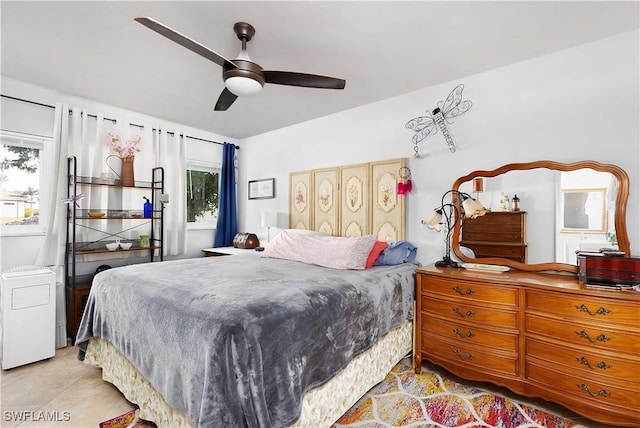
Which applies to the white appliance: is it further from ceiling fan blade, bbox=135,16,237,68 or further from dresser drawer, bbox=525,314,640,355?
dresser drawer, bbox=525,314,640,355

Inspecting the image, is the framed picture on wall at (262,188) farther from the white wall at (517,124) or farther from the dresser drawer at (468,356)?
the dresser drawer at (468,356)

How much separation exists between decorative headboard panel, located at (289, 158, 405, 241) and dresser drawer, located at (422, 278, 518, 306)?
76 centimetres

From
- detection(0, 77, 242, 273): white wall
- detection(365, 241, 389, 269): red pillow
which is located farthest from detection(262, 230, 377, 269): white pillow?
detection(0, 77, 242, 273): white wall

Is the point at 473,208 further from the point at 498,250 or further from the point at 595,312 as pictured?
the point at 595,312

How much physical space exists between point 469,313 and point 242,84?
2179 mm

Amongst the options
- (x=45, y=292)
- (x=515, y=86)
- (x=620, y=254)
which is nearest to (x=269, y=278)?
(x=45, y=292)

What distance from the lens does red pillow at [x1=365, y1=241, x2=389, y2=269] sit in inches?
103

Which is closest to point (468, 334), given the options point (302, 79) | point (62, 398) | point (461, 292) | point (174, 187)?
point (461, 292)

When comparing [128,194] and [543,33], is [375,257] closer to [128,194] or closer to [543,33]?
[543,33]

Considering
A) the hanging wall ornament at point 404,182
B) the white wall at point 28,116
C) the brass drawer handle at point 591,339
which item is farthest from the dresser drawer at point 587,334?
the white wall at point 28,116

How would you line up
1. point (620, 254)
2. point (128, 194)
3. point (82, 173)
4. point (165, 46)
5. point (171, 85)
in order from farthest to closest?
point (128, 194), point (82, 173), point (171, 85), point (165, 46), point (620, 254)

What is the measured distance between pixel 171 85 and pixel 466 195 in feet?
9.45

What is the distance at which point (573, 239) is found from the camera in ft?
7.22

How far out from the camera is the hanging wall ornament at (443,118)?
107 inches
